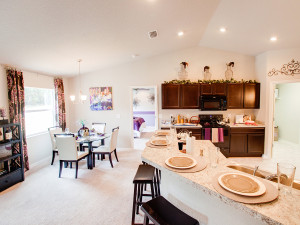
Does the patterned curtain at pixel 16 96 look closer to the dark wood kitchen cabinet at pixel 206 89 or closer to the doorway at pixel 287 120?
the dark wood kitchen cabinet at pixel 206 89

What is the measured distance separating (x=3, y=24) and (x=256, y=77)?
5.75 metres

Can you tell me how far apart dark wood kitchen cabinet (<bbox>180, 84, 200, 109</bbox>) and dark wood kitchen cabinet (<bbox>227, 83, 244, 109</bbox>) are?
889 mm

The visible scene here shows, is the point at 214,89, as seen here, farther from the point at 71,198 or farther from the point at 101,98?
the point at 71,198

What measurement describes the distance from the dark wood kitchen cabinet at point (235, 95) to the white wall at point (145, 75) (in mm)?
344

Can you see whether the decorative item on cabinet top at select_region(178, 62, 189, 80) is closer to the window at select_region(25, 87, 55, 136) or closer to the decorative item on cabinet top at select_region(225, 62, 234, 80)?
the decorative item on cabinet top at select_region(225, 62, 234, 80)

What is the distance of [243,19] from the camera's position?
10.1 feet

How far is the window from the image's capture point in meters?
4.21

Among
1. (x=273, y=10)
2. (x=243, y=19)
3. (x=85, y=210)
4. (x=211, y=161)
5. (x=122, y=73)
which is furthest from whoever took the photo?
(x=122, y=73)

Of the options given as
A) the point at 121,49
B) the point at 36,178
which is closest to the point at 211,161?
the point at 121,49

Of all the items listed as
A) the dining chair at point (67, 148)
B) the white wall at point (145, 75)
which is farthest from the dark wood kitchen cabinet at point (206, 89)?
the dining chair at point (67, 148)

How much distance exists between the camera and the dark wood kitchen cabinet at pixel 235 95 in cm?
461

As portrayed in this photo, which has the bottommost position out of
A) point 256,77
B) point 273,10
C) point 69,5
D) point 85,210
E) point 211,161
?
point 85,210

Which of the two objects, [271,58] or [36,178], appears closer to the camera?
[36,178]

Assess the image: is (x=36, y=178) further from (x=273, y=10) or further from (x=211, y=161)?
(x=273, y=10)
